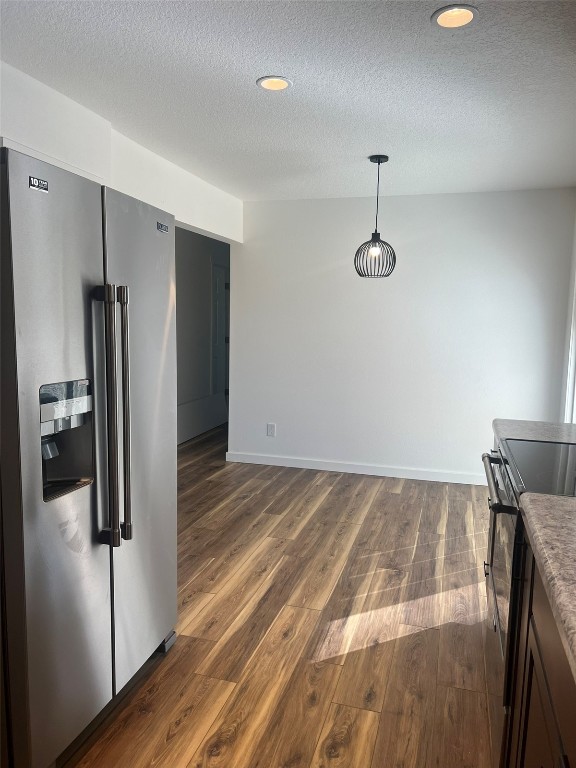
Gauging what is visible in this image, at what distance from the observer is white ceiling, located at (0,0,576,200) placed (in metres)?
2.03

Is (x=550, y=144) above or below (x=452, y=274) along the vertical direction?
above

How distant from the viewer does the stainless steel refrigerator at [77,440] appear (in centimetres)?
155

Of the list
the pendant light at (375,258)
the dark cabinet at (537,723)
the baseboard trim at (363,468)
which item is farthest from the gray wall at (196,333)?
the dark cabinet at (537,723)

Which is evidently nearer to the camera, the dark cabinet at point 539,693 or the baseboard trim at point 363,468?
the dark cabinet at point 539,693

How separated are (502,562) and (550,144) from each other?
2717mm

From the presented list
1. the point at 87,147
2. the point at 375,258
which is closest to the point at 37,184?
the point at 87,147

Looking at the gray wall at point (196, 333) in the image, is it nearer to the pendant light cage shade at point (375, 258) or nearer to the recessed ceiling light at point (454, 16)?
the pendant light cage shade at point (375, 258)

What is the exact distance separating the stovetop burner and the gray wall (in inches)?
194

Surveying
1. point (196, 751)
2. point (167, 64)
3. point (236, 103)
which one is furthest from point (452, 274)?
point (196, 751)

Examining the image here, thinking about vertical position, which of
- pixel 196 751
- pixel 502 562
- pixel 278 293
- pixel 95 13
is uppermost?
pixel 95 13

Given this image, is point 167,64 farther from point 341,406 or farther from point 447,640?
point 341,406

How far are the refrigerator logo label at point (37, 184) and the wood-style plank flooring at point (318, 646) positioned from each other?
5.89ft

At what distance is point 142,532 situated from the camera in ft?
7.16

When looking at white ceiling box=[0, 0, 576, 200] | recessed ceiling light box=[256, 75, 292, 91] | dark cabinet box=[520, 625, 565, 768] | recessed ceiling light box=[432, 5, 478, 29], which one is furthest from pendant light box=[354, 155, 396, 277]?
dark cabinet box=[520, 625, 565, 768]
